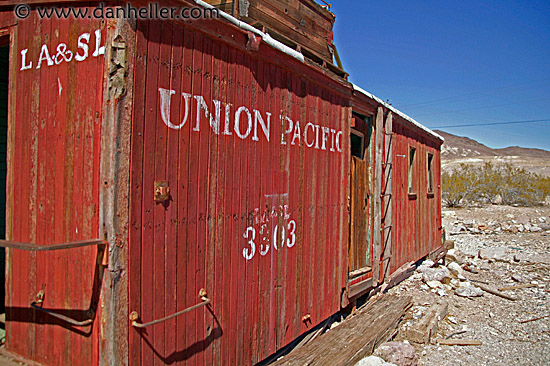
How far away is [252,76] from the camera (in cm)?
393

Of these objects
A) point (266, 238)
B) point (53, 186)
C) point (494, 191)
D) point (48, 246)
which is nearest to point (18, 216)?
point (53, 186)

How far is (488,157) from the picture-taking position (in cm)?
6300

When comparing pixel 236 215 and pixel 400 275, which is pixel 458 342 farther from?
pixel 236 215

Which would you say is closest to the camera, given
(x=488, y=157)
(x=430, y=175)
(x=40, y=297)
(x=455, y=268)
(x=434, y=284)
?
(x=40, y=297)

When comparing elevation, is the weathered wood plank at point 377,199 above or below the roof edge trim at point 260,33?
below

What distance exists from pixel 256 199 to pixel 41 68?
220cm

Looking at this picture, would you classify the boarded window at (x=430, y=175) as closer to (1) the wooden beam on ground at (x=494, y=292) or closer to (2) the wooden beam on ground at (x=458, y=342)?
(1) the wooden beam on ground at (x=494, y=292)

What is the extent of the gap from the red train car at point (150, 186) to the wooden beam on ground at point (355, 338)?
0.31m

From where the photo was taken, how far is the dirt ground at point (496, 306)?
5.39 metres

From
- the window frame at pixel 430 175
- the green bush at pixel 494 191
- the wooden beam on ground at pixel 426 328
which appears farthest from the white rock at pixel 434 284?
the green bush at pixel 494 191

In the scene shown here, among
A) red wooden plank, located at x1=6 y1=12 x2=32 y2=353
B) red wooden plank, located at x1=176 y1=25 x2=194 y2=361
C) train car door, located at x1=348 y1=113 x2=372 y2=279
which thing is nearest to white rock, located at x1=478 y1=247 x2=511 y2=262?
train car door, located at x1=348 y1=113 x2=372 y2=279

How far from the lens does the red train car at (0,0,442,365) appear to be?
8.95 ft

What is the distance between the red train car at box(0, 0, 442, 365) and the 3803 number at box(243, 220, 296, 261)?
0.07 ft

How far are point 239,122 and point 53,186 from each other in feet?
5.55
